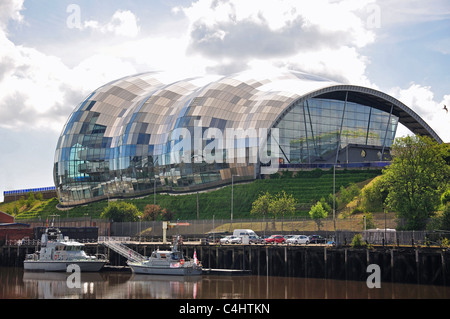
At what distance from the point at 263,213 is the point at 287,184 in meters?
11.5

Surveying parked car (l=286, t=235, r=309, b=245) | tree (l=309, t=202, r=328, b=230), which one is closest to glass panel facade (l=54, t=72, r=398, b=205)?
tree (l=309, t=202, r=328, b=230)

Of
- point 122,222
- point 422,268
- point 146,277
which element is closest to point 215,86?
point 122,222

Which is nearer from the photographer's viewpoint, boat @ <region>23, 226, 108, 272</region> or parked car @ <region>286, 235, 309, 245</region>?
parked car @ <region>286, 235, 309, 245</region>

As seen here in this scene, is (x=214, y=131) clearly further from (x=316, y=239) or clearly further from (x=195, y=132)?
(x=316, y=239)

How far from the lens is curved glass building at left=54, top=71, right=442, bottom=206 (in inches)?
4921

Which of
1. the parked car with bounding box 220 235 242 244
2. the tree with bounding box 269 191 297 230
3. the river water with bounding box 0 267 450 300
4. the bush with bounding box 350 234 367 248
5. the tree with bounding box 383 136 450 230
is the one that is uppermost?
the tree with bounding box 383 136 450 230

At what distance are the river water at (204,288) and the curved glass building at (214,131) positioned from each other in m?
50.3

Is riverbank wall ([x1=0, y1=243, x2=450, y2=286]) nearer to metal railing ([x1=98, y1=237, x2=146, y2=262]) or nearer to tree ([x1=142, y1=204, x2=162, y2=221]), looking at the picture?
metal railing ([x1=98, y1=237, x2=146, y2=262])

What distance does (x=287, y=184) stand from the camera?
388 feet

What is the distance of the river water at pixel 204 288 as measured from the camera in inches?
2301

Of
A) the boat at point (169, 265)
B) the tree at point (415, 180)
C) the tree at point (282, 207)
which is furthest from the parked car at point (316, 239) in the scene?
the tree at point (282, 207)

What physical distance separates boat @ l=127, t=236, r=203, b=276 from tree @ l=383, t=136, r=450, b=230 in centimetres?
2479

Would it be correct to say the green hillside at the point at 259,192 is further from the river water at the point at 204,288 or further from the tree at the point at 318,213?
the river water at the point at 204,288

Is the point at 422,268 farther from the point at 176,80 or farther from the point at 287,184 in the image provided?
the point at 176,80
